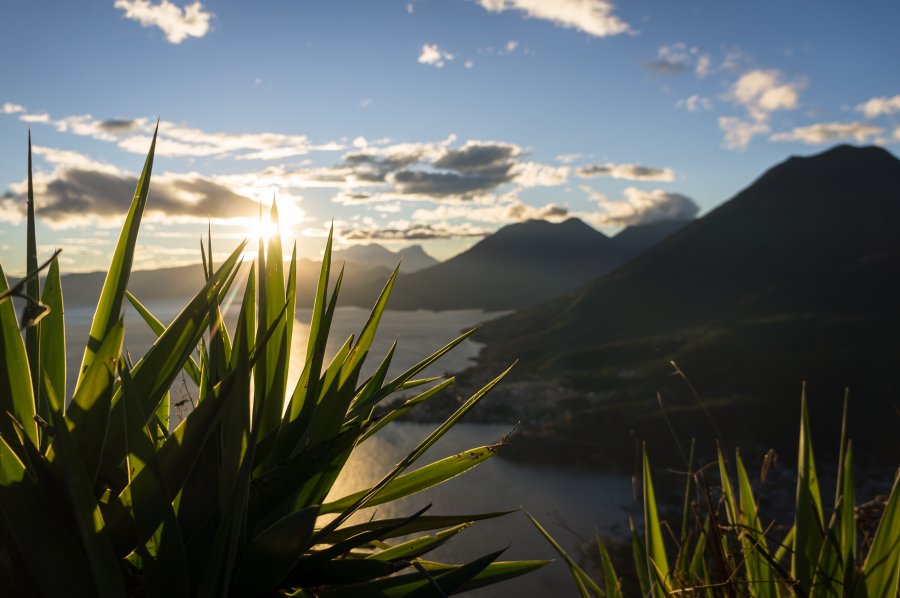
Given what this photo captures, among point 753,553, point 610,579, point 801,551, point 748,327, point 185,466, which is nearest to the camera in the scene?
point 185,466

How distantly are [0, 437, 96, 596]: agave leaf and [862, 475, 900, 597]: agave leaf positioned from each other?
207 centimetres

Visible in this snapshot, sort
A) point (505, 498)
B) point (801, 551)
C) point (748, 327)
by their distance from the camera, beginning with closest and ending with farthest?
point (801, 551), point (505, 498), point (748, 327)

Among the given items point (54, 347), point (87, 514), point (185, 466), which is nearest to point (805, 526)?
point (185, 466)

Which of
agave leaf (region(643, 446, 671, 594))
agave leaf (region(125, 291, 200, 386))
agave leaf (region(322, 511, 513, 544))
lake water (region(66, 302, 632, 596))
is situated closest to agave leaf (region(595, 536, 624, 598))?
agave leaf (region(643, 446, 671, 594))

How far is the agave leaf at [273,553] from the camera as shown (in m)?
1.11

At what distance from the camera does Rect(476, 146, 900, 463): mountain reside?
42562mm

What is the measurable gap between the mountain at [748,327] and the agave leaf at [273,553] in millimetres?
13709

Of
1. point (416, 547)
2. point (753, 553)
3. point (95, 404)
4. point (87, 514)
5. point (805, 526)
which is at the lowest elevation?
point (753, 553)

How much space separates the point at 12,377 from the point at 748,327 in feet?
227

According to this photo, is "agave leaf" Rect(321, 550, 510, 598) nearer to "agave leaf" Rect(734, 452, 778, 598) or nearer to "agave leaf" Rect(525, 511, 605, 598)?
"agave leaf" Rect(525, 511, 605, 598)

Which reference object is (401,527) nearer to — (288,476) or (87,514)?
(288,476)

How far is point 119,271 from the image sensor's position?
4.46 feet

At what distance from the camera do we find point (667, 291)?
3666 inches

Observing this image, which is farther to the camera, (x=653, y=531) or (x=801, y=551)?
(x=653, y=531)
